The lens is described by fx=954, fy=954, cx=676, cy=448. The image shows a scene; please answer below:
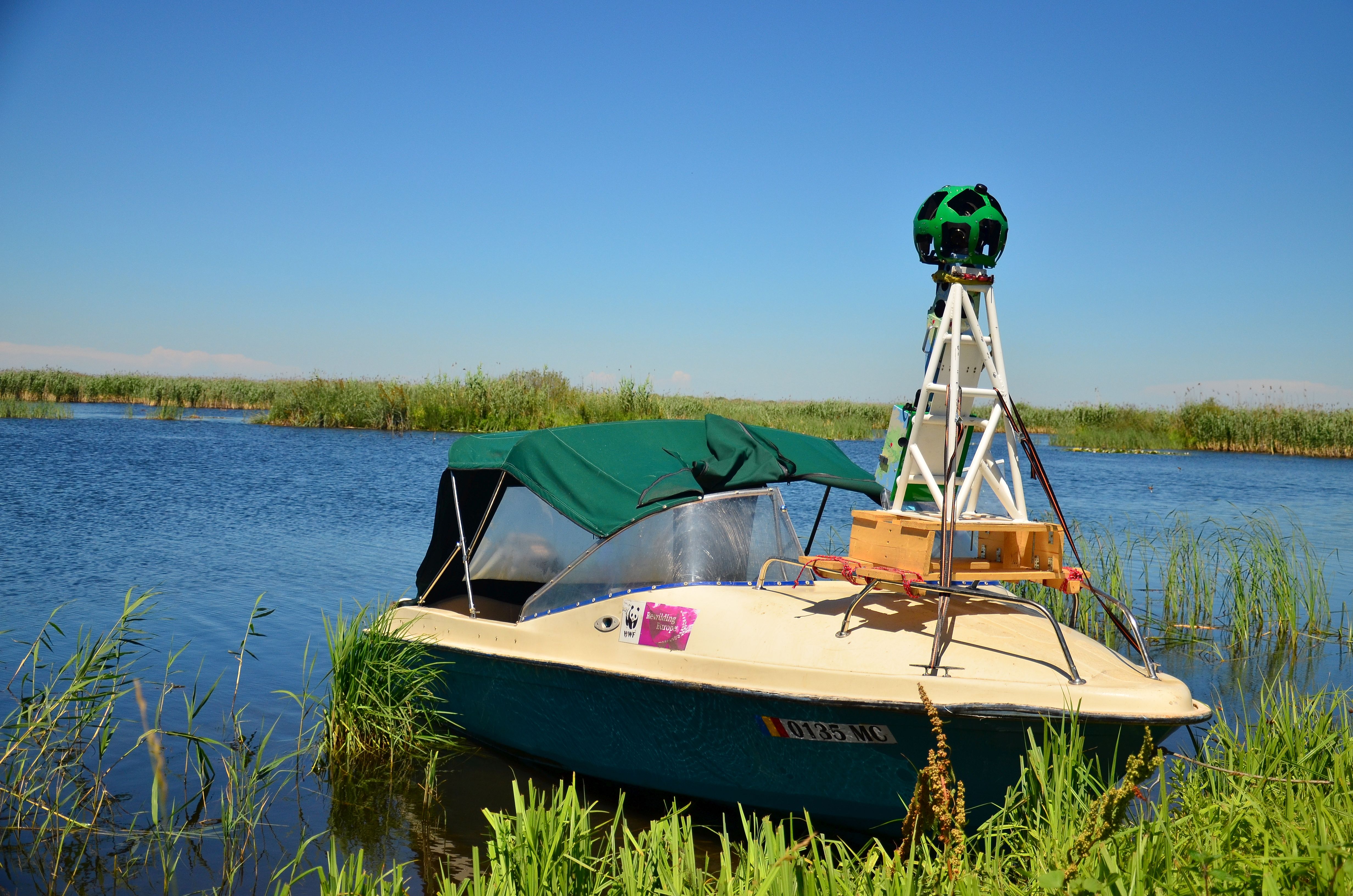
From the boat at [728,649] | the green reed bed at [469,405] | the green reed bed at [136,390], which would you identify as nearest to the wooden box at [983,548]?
the boat at [728,649]

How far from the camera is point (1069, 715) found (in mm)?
4141

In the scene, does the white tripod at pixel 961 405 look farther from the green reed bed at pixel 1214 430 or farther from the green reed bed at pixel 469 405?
the green reed bed at pixel 1214 430

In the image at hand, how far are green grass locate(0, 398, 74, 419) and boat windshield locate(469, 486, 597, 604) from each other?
106ft

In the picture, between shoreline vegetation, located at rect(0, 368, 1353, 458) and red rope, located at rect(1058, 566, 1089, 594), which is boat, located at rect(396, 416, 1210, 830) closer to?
red rope, located at rect(1058, 566, 1089, 594)

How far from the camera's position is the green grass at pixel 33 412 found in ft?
108

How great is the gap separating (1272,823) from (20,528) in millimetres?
14714

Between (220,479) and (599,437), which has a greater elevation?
(599,437)

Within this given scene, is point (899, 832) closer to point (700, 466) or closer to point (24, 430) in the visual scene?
point (700, 466)

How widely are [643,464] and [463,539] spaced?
4.77ft

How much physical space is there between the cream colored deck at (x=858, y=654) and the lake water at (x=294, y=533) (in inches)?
39.7

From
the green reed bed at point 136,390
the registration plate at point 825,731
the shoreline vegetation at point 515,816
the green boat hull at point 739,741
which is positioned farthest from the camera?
the green reed bed at point 136,390

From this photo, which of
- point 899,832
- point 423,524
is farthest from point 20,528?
point 899,832

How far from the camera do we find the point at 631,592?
5.54m

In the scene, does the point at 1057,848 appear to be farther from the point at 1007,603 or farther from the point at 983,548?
the point at 983,548
